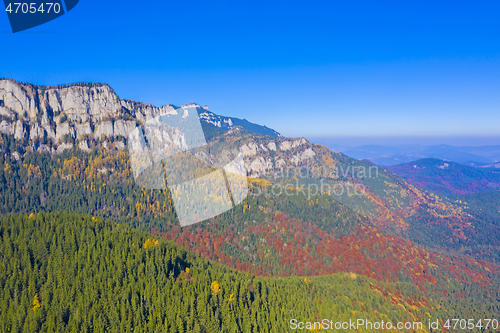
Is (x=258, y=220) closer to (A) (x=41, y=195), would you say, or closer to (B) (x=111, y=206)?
(B) (x=111, y=206)

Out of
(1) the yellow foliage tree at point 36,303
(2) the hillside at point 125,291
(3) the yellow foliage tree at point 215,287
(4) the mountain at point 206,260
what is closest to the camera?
(2) the hillside at point 125,291

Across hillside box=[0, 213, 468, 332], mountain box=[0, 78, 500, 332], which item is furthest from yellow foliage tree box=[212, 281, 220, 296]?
mountain box=[0, 78, 500, 332]

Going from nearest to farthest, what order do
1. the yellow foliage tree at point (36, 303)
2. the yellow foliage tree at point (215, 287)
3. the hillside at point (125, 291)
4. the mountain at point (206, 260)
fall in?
the hillside at point (125, 291)
the yellow foliage tree at point (36, 303)
the mountain at point (206, 260)
the yellow foliage tree at point (215, 287)

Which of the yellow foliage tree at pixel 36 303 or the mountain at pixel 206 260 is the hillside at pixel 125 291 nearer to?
the yellow foliage tree at pixel 36 303

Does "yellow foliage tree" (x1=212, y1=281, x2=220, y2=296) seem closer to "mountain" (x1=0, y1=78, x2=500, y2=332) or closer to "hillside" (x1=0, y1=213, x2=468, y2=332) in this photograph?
"hillside" (x1=0, y1=213, x2=468, y2=332)

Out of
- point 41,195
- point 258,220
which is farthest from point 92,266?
point 41,195

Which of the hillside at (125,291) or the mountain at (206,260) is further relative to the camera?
the mountain at (206,260)

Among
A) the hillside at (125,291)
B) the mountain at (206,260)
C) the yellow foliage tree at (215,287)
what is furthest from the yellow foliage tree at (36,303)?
the yellow foliage tree at (215,287)

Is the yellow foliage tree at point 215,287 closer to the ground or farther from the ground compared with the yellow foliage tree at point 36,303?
closer to the ground

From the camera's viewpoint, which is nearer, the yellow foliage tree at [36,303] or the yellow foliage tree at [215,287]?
the yellow foliage tree at [36,303]

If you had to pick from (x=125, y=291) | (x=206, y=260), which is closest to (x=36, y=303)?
(x=125, y=291)

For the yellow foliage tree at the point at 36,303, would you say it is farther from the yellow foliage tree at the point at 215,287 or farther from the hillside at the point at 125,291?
the yellow foliage tree at the point at 215,287
